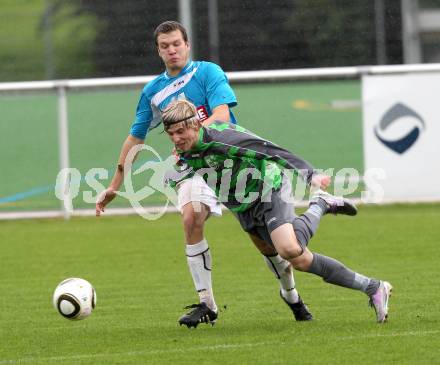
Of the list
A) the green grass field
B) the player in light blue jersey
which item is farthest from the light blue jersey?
the green grass field

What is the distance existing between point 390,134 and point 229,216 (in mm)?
2275

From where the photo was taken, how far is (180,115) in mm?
6480

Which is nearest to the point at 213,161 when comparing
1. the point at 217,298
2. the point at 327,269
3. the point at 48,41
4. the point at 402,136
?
the point at 327,269

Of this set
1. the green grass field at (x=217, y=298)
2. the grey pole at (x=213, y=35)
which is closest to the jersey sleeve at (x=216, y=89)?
the green grass field at (x=217, y=298)

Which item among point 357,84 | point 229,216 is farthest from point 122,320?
point 357,84

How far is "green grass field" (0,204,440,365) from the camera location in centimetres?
607

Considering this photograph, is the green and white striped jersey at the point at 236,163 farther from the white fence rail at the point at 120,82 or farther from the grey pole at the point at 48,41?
the grey pole at the point at 48,41

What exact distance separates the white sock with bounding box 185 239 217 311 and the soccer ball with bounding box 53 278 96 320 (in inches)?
26.2

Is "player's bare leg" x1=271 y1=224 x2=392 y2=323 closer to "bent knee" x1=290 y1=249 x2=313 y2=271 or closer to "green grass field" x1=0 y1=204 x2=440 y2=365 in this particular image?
"bent knee" x1=290 y1=249 x2=313 y2=271

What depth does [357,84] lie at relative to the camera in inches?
592

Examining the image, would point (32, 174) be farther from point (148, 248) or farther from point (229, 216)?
point (148, 248)

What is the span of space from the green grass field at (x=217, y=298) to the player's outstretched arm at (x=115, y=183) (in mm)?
760

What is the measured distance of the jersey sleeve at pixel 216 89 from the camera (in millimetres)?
7234

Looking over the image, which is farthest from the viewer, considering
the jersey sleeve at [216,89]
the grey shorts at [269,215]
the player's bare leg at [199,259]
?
the jersey sleeve at [216,89]
